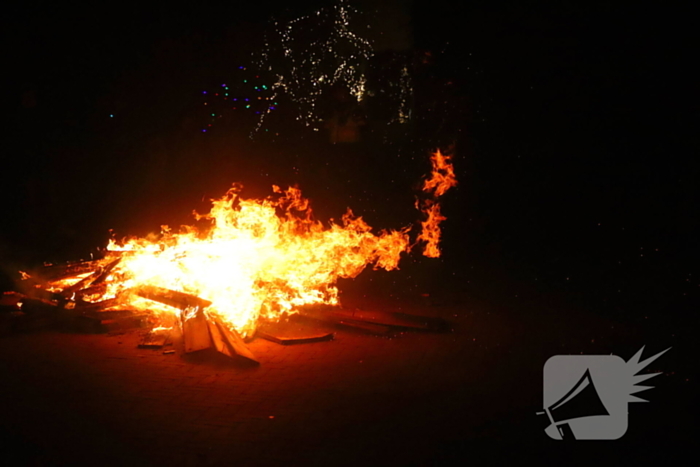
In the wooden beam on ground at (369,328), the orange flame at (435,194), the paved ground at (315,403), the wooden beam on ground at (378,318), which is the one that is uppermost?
the orange flame at (435,194)

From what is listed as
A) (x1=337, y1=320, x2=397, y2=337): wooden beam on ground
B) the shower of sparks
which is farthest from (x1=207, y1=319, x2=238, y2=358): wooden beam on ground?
the shower of sparks

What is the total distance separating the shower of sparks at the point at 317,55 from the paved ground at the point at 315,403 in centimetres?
873

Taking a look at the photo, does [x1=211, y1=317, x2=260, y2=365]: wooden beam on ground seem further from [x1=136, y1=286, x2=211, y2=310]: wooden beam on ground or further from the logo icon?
the logo icon

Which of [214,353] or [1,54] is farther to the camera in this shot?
[1,54]

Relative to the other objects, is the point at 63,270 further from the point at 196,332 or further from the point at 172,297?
the point at 196,332

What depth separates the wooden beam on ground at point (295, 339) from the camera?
7242mm

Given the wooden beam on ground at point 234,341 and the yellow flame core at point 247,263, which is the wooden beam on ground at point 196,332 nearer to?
the wooden beam on ground at point 234,341

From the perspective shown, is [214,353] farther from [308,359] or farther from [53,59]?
[53,59]

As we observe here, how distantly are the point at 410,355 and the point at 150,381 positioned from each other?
3.04 meters

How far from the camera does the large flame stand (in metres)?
7.87

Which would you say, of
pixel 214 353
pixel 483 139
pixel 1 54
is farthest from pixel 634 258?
pixel 1 54

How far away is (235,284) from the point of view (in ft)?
25.9

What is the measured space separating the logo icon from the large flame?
3.75m

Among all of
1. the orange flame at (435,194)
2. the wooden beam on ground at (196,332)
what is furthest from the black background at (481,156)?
the wooden beam on ground at (196,332)
